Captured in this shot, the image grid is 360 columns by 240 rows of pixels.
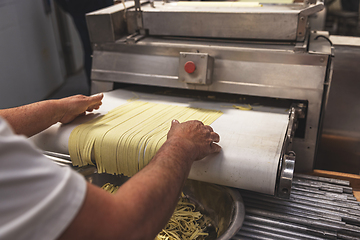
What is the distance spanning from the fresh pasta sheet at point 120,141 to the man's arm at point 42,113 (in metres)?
0.09

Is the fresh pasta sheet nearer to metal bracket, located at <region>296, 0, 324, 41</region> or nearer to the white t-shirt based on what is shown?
the white t-shirt

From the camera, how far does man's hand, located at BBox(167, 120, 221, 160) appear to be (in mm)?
936

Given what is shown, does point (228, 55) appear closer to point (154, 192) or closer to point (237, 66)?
point (237, 66)

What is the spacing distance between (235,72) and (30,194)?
45.8 inches

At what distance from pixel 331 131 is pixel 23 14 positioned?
3318 mm

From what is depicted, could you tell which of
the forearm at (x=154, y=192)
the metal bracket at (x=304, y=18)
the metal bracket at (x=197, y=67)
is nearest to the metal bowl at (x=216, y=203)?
the forearm at (x=154, y=192)

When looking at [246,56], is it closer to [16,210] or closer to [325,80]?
[325,80]

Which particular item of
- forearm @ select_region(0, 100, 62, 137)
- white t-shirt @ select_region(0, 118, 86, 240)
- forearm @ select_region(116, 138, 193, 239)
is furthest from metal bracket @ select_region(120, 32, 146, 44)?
white t-shirt @ select_region(0, 118, 86, 240)

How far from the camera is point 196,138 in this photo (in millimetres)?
979

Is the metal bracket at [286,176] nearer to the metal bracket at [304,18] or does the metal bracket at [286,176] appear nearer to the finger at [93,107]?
the metal bracket at [304,18]

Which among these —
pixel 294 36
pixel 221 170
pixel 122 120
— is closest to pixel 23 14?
pixel 122 120

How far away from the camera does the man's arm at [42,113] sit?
1.15m

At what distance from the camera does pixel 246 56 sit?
1.44 m

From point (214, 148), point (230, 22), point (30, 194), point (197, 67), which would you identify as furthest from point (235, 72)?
point (30, 194)
